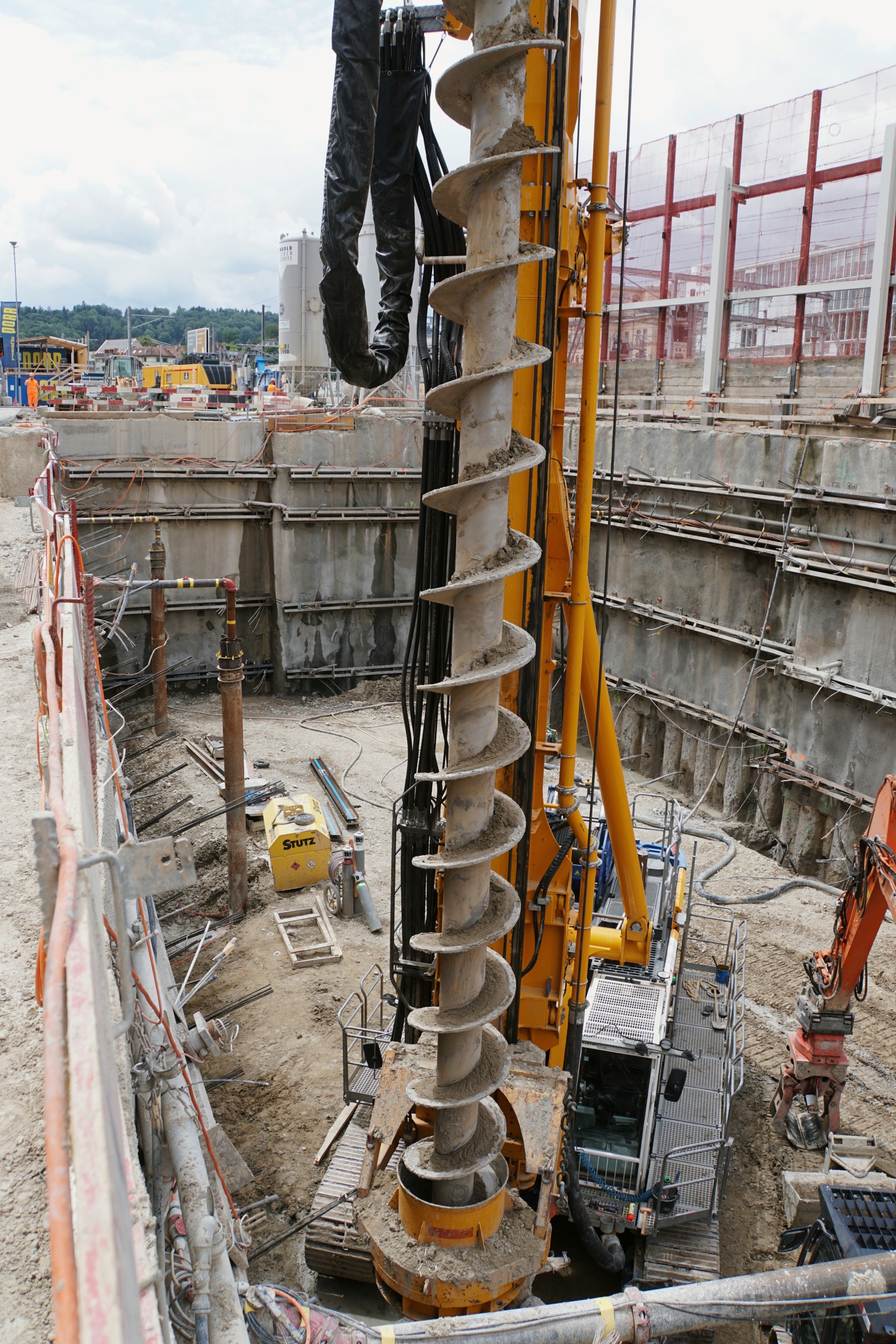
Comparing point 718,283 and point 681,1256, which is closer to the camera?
point 681,1256

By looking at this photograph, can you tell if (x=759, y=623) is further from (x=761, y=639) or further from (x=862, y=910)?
(x=862, y=910)

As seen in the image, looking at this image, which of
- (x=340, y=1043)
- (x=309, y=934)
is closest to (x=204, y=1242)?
(x=340, y=1043)

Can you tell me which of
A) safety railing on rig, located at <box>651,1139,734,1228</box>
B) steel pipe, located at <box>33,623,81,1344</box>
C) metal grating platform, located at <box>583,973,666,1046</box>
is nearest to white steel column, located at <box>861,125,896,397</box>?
metal grating platform, located at <box>583,973,666,1046</box>

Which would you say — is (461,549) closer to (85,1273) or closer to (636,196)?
(85,1273)

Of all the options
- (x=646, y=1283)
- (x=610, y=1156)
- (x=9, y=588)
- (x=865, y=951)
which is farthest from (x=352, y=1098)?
(x=9, y=588)

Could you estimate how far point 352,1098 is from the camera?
8.30 m

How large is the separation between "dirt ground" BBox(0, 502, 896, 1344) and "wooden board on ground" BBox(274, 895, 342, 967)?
14 centimetres

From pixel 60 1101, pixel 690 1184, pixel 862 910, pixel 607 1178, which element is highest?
pixel 60 1101

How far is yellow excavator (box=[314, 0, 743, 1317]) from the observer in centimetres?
331

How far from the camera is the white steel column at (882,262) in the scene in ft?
72.2

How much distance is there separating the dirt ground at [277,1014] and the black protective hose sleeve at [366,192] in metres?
3.54

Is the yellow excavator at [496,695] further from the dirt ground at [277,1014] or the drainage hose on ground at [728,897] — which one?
the drainage hose on ground at [728,897]

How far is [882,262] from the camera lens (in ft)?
74.4

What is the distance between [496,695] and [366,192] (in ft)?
7.69
